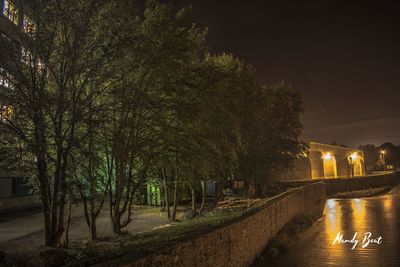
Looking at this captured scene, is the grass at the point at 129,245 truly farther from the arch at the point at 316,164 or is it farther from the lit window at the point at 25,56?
the arch at the point at 316,164

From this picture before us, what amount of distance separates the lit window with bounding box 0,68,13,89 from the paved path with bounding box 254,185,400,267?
462 inches

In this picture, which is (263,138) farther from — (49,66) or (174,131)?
(49,66)

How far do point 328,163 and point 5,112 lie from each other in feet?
202

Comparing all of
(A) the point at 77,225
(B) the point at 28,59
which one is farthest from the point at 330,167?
(B) the point at 28,59

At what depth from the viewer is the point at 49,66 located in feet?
35.2

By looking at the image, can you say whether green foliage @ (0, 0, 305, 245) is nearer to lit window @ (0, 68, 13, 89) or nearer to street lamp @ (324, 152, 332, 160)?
lit window @ (0, 68, 13, 89)

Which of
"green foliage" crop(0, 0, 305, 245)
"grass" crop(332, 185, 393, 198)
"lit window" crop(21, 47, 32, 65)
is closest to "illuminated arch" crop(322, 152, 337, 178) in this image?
"grass" crop(332, 185, 393, 198)

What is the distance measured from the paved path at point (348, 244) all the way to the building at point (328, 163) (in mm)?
20280

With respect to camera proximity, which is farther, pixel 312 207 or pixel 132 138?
pixel 312 207

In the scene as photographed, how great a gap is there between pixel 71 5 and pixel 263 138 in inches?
810

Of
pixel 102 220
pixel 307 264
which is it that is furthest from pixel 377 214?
pixel 102 220

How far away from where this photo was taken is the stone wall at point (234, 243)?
8.86 m

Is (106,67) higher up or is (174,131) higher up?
(106,67)

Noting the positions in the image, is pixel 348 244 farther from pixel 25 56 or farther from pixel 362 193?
pixel 362 193
